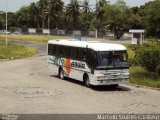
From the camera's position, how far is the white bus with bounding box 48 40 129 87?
22031 mm

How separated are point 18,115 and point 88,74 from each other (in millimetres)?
8849

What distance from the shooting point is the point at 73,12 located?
151 metres

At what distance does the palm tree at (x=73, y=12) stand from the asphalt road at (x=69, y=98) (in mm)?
126441

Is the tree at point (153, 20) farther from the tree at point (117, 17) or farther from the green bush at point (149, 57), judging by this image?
the green bush at point (149, 57)

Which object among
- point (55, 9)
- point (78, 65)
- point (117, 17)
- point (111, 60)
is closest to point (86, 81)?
point (78, 65)

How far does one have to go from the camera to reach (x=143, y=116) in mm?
14594

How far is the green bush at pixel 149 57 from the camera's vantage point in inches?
961

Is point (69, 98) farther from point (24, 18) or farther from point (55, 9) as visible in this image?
point (24, 18)

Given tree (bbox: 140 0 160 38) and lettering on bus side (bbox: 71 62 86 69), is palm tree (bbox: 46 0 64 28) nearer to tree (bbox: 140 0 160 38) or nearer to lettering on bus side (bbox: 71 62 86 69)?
tree (bbox: 140 0 160 38)

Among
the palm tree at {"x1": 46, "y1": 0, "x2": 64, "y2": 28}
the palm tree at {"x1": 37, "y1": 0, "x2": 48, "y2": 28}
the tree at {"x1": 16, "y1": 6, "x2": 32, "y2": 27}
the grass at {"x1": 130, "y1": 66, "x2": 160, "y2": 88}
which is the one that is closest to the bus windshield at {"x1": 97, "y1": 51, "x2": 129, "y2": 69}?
the grass at {"x1": 130, "y1": 66, "x2": 160, "y2": 88}

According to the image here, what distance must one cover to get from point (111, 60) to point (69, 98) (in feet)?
14.0

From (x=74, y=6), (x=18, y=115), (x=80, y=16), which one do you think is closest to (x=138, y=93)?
(x=18, y=115)

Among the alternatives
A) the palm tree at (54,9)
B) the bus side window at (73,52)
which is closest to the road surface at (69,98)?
the bus side window at (73,52)

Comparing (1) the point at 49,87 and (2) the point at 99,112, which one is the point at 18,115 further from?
(1) the point at 49,87
